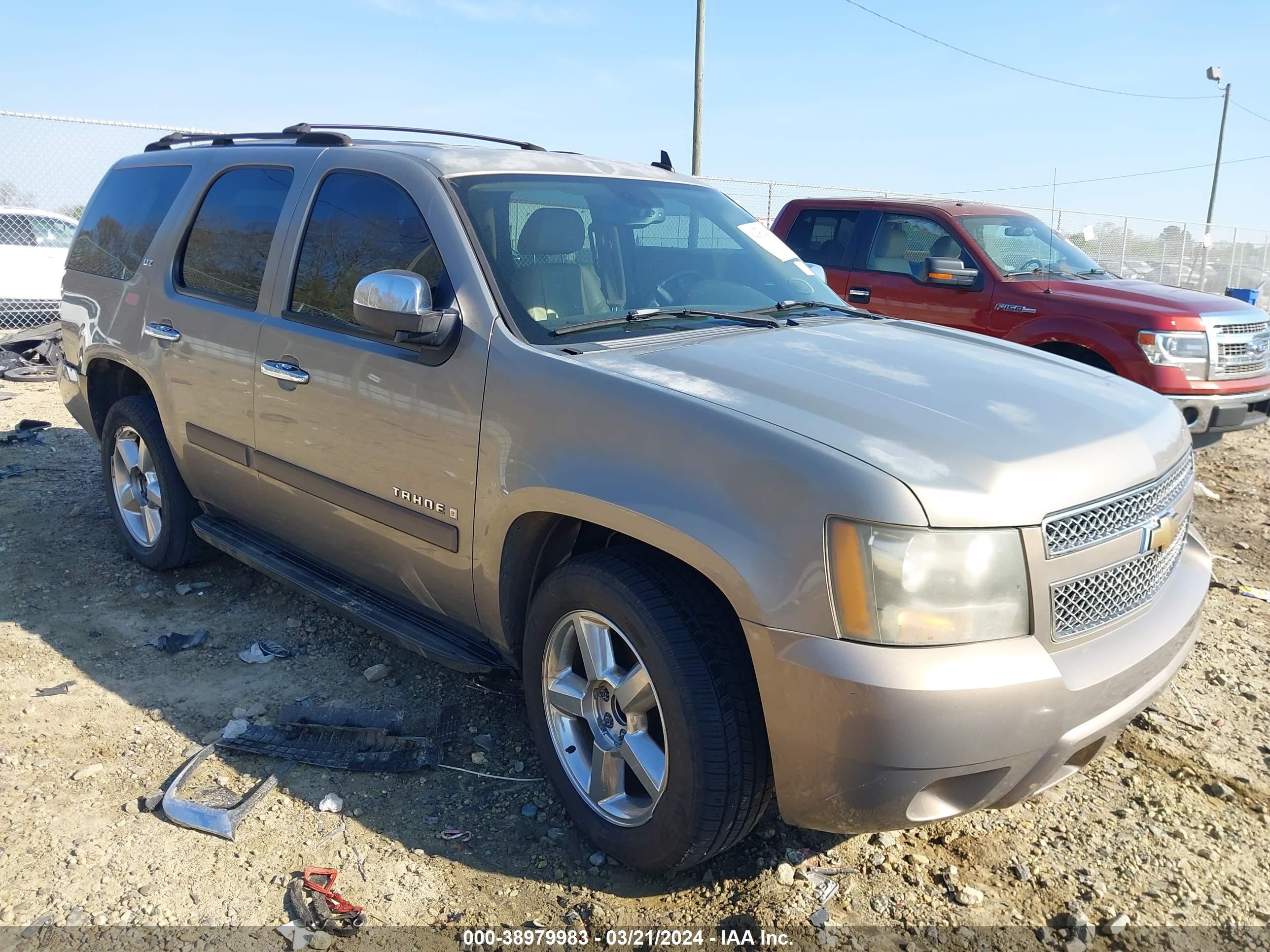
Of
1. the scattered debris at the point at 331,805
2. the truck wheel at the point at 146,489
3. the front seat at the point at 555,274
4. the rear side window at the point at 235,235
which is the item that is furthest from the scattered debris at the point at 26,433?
the front seat at the point at 555,274

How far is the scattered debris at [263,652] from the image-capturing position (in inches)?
154

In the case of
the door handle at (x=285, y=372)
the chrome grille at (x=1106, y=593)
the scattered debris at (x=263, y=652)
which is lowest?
the scattered debris at (x=263, y=652)

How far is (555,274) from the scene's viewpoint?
3.09m

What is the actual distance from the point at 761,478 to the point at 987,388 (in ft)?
2.88

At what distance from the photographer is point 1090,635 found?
226 centimetres

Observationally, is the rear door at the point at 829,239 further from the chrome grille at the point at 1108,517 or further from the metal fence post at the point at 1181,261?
the metal fence post at the point at 1181,261

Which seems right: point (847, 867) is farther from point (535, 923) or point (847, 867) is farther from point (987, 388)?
point (987, 388)

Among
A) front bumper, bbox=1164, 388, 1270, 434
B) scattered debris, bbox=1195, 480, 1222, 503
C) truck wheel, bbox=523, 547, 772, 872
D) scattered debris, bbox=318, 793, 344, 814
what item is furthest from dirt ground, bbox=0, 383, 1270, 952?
front bumper, bbox=1164, 388, 1270, 434

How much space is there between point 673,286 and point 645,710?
1.50m

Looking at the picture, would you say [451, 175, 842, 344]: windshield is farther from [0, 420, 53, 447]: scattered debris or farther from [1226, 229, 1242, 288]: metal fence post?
[1226, 229, 1242, 288]: metal fence post

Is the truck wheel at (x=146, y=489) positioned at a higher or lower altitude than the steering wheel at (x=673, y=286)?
lower

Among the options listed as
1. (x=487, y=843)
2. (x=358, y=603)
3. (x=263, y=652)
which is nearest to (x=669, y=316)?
(x=358, y=603)

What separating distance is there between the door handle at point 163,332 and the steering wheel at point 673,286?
7.09 ft

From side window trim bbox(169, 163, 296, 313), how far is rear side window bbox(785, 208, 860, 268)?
18.0ft
